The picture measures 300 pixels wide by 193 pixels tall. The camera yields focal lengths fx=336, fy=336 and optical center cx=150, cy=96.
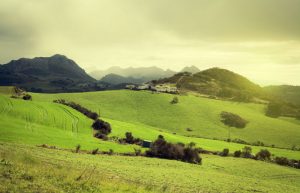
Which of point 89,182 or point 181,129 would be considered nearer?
point 89,182

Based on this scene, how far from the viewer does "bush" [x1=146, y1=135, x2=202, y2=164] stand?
95.2 m

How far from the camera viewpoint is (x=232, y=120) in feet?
626

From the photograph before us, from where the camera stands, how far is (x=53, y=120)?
104m

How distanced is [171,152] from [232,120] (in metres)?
103

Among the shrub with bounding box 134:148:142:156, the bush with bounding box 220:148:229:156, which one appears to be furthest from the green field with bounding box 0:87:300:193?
the bush with bounding box 220:148:229:156

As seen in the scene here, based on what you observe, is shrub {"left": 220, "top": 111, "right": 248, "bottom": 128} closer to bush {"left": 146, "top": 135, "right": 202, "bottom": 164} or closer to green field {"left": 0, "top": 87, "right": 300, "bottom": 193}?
green field {"left": 0, "top": 87, "right": 300, "bottom": 193}

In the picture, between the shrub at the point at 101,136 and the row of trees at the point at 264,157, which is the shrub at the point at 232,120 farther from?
the shrub at the point at 101,136

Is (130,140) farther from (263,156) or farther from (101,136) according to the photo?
(263,156)

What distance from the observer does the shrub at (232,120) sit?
18775 centimetres

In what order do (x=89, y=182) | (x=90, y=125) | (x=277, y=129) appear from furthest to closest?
(x=277, y=129) < (x=90, y=125) < (x=89, y=182)

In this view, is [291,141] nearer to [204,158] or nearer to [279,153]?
[279,153]

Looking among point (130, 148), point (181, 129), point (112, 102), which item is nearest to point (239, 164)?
point (130, 148)

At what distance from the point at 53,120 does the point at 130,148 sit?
26503mm

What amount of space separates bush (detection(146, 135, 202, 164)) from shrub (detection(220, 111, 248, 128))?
3723 inches
